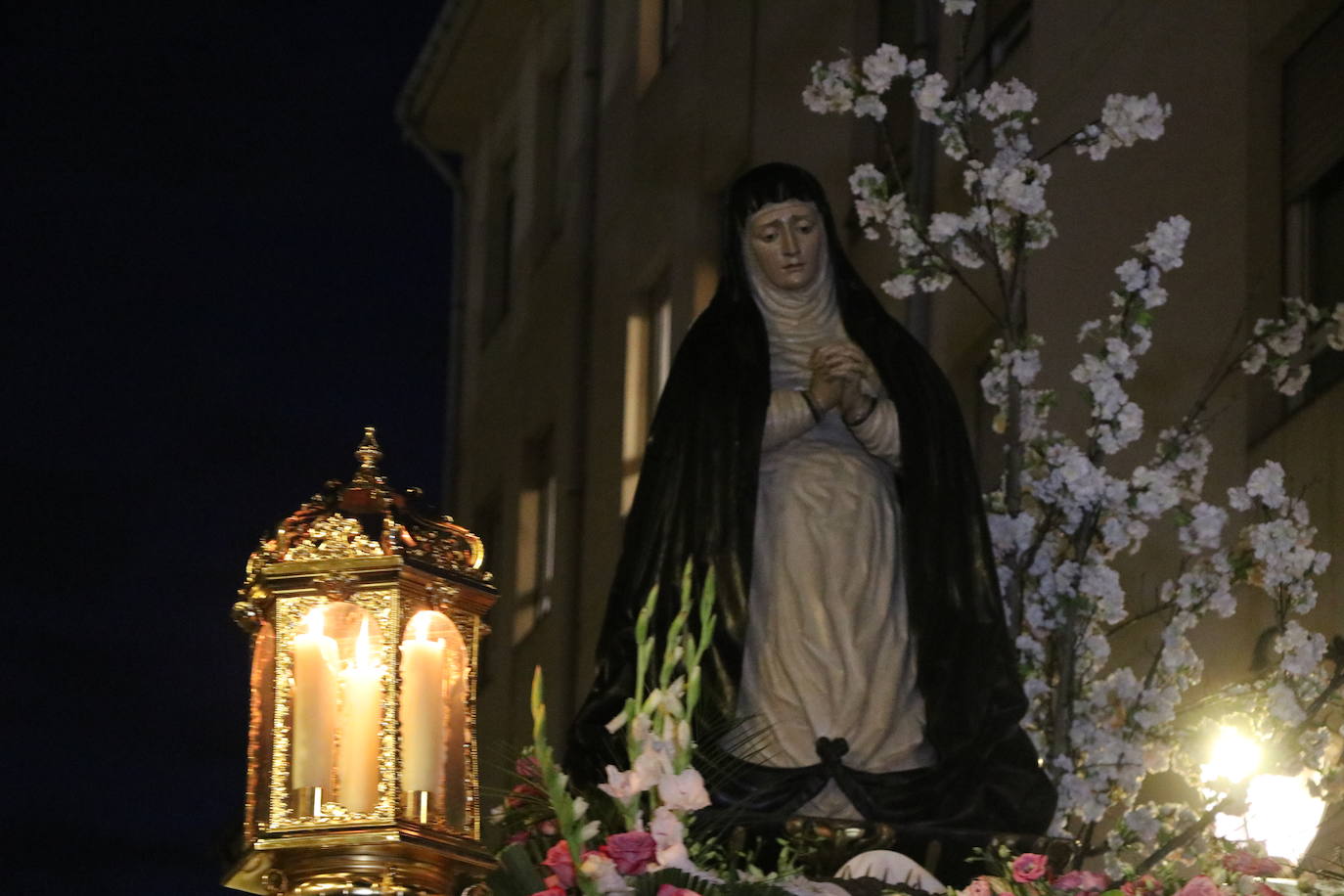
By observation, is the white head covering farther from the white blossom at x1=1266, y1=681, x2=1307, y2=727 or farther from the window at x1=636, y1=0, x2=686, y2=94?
the window at x1=636, y1=0, x2=686, y2=94

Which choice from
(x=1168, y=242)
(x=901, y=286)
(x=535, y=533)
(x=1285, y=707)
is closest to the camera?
(x=1285, y=707)

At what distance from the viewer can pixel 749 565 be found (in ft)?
25.5

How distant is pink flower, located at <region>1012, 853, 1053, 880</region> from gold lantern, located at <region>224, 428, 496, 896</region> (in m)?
1.36

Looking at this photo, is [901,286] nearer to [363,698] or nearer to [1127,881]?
[363,698]

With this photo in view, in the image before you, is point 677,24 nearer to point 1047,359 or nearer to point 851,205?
point 851,205

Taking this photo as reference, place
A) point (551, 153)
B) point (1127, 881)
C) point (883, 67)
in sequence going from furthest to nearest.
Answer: point (551, 153), point (883, 67), point (1127, 881)

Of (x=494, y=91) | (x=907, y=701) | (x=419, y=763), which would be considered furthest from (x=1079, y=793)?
(x=494, y=91)

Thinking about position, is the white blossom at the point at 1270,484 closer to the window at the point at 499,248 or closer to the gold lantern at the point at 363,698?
the gold lantern at the point at 363,698

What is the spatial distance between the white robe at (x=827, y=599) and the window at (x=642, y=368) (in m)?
12.2

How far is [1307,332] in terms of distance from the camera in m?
11.6

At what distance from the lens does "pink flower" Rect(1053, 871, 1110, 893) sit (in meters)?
6.69

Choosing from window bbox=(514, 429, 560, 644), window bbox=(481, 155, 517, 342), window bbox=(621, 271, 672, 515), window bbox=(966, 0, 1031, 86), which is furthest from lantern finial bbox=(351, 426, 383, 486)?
window bbox=(481, 155, 517, 342)

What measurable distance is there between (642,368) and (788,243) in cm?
1285

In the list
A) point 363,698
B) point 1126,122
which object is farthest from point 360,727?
point 1126,122
